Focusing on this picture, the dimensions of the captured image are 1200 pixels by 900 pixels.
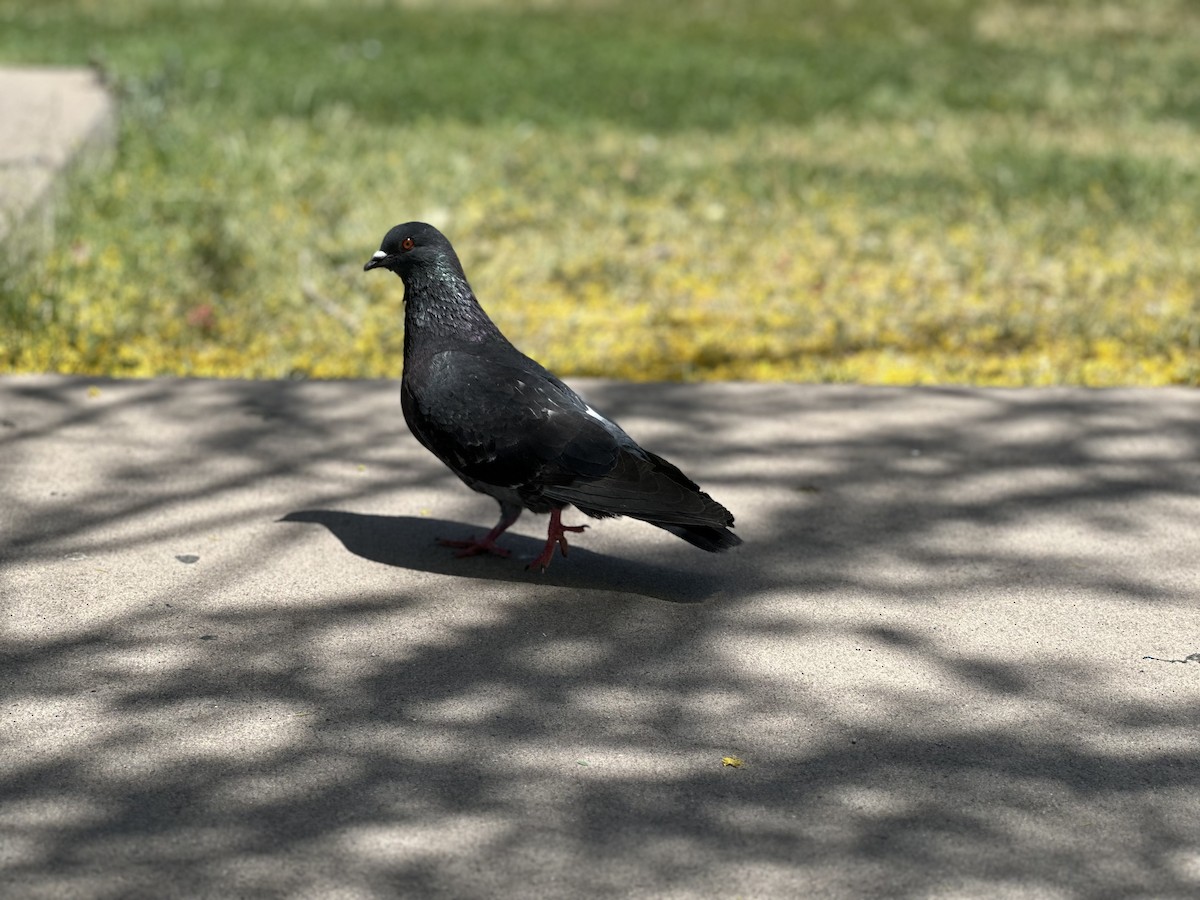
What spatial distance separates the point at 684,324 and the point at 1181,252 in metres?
2.92

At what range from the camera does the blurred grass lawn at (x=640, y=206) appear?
6980mm

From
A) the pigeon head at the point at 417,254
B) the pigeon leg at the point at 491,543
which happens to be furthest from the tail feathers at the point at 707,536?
the pigeon head at the point at 417,254

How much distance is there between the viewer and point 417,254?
15.0 ft

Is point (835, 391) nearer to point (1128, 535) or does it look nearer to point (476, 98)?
point (1128, 535)

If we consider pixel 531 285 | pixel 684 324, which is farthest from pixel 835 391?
pixel 531 285

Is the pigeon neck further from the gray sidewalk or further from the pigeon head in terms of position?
the gray sidewalk

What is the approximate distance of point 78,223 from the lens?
800cm

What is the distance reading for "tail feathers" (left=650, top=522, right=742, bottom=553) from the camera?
409 cm

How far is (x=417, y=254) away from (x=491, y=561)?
96 cm

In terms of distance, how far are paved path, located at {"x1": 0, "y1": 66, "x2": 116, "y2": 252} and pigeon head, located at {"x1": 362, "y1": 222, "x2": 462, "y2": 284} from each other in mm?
3342

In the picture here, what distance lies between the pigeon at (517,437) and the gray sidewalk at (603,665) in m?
0.28

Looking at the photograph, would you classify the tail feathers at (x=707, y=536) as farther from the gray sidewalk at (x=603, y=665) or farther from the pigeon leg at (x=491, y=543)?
the pigeon leg at (x=491, y=543)

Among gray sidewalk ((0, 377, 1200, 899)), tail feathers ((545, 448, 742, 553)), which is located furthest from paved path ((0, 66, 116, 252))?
Answer: tail feathers ((545, 448, 742, 553))

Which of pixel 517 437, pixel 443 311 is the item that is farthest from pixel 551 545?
pixel 443 311
